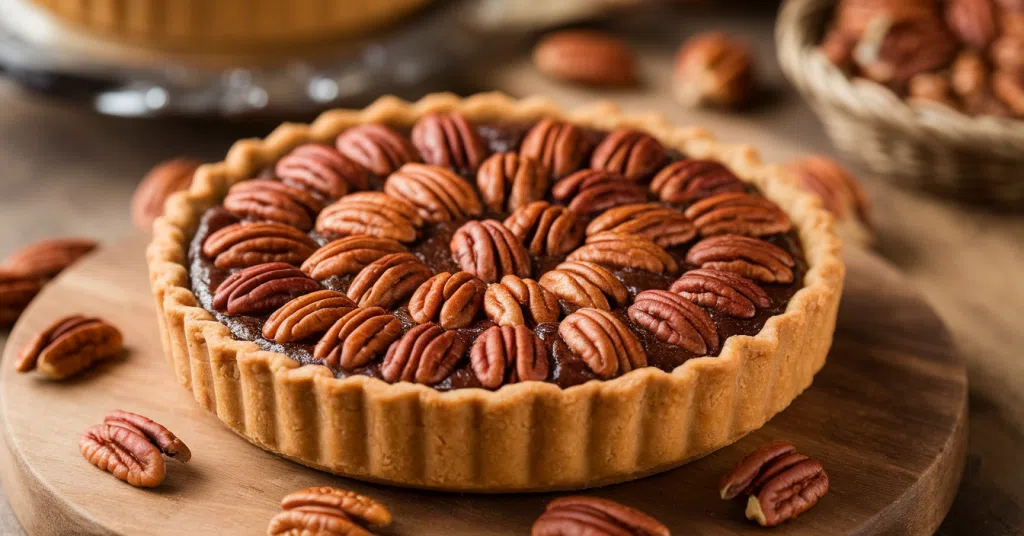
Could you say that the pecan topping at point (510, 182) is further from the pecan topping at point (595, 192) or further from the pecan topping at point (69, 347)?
the pecan topping at point (69, 347)

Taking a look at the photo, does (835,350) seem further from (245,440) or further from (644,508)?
(245,440)

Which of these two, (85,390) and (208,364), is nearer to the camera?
(208,364)

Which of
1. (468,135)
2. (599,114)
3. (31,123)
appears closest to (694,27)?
(599,114)

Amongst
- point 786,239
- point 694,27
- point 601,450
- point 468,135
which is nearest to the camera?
point 601,450

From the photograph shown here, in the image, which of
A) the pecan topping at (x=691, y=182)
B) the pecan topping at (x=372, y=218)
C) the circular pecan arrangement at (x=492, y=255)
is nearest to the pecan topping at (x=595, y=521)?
the circular pecan arrangement at (x=492, y=255)

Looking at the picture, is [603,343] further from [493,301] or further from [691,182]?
[691,182]

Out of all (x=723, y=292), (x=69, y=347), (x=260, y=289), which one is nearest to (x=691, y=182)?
(x=723, y=292)

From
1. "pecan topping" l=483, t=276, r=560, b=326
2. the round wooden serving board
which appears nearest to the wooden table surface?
the round wooden serving board
